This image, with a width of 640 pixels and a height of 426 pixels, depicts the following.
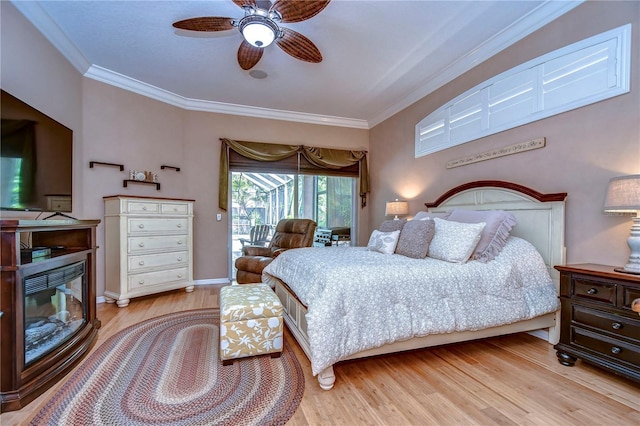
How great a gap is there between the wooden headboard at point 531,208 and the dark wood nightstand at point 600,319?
A: 278 mm

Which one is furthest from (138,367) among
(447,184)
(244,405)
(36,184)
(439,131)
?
(439,131)

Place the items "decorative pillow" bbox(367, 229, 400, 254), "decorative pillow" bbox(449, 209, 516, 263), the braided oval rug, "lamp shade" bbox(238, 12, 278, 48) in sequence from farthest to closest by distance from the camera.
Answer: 1. "decorative pillow" bbox(367, 229, 400, 254)
2. "decorative pillow" bbox(449, 209, 516, 263)
3. "lamp shade" bbox(238, 12, 278, 48)
4. the braided oval rug

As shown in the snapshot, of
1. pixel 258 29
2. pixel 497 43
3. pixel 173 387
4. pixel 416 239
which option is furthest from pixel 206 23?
pixel 497 43

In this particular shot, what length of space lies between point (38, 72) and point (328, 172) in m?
3.67

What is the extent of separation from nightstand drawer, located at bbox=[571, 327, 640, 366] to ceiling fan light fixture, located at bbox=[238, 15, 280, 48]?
303 centimetres

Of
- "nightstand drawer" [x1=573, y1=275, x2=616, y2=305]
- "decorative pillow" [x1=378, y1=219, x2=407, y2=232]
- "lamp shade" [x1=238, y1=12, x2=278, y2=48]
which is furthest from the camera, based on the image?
"decorative pillow" [x1=378, y1=219, x2=407, y2=232]

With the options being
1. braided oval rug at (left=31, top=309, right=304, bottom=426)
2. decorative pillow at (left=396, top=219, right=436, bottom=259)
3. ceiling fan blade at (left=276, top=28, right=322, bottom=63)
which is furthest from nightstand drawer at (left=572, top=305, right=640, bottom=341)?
ceiling fan blade at (left=276, top=28, right=322, bottom=63)

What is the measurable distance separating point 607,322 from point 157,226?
13.9ft

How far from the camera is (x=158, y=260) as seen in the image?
359cm

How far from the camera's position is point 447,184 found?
11.4 feet

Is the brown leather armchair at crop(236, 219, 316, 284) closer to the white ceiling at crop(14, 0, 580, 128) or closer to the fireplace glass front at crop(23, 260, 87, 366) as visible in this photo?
A: the fireplace glass front at crop(23, 260, 87, 366)

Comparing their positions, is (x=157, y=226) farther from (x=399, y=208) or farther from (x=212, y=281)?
(x=399, y=208)

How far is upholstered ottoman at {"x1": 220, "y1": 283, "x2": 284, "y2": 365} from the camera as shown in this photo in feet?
6.36

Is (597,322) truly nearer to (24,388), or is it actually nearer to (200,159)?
(24,388)
